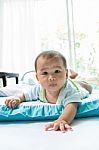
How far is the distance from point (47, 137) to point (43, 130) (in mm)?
90

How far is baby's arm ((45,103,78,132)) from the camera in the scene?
0.79 meters

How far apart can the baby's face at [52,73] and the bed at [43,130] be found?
105 mm

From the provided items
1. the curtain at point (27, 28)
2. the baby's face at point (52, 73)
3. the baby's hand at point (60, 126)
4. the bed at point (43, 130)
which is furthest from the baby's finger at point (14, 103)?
the curtain at point (27, 28)

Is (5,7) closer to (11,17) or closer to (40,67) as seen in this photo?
(11,17)

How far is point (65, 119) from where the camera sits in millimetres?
863

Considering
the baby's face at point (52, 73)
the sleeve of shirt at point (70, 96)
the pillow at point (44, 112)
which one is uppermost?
the baby's face at point (52, 73)

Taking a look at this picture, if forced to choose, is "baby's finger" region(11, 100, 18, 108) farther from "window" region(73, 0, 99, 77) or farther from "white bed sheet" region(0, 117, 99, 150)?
"window" region(73, 0, 99, 77)

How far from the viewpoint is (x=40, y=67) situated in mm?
1080

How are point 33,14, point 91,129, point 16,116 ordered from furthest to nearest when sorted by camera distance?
point 33,14 → point 16,116 → point 91,129

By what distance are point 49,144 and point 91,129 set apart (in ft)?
0.62

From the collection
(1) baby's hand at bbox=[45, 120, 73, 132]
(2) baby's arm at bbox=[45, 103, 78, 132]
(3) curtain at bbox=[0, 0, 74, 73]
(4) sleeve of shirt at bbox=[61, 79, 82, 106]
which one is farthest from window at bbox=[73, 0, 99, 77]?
(1) baby's hand at bbox=[45, 120, 73, 132]

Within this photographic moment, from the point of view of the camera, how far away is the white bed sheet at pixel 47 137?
61 cm

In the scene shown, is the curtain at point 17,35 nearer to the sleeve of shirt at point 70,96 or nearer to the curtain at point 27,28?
the curtain at point 27,28

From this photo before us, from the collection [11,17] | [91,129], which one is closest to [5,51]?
[11,17]
